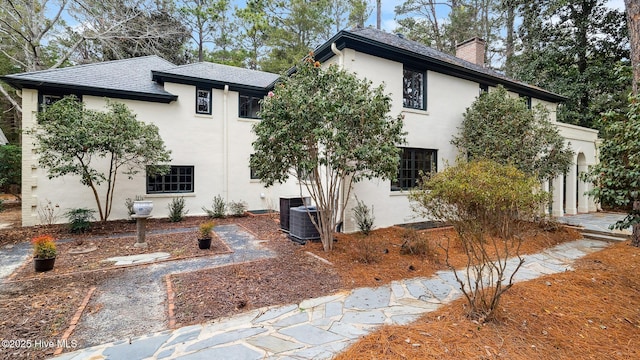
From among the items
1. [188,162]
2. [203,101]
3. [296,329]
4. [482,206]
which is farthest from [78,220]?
[482,206]

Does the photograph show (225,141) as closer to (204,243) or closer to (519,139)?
(204,243)

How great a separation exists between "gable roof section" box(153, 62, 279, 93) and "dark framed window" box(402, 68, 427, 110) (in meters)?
5.75

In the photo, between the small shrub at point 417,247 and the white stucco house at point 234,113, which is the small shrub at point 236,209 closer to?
the white stucco house at point 234,113

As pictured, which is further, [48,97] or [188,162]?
[188,162]

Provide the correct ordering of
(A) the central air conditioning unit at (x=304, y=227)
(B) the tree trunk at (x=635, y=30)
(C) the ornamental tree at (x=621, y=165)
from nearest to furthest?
(C) the ornamental tree at (x=621, y=165) → (B) the tree trunk at (x=635, y=30) → (A) the central air conditioning unit at (x=304, y=227)

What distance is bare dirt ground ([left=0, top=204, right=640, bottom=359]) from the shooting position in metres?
2.85

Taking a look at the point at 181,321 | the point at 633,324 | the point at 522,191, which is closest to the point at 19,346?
the point at 181,321

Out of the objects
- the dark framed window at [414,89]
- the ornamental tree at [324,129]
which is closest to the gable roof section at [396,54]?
the dark framed window at [414,89]

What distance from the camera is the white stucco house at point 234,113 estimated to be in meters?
8.69

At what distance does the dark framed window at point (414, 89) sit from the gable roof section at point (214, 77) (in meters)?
5.75

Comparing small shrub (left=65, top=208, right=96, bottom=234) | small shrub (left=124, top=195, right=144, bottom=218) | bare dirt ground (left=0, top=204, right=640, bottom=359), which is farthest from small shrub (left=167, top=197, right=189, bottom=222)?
bare dirt ground (left=0, top=204, right=640, bottom=359)

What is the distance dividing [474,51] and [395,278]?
13184mm

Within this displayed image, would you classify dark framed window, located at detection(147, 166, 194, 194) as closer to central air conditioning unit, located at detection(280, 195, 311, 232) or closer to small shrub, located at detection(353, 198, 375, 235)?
central air conditioning unit, located at detection(280, 195, 311, 232)

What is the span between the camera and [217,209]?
11.2m
